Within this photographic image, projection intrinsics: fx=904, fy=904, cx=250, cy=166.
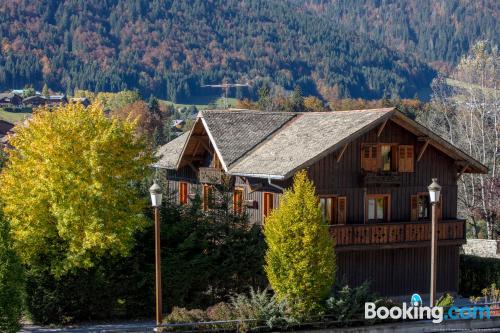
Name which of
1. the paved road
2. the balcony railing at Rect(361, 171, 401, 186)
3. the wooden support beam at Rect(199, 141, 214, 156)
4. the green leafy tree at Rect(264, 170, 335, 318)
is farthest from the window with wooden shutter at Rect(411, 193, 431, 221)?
the paved road

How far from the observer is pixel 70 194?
33750 millimetres

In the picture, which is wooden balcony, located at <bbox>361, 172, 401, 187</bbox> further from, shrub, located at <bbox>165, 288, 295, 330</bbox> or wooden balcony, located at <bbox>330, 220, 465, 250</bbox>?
shrub, located at <bbox>165, 288, 295, 330</bbox>

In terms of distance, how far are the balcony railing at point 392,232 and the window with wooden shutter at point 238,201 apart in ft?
13.1

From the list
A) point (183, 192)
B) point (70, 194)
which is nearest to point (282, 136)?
point (183, 192)

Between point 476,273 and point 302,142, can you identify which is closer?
point 302,142

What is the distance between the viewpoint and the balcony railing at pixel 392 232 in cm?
3906

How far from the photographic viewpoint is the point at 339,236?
38.9 metres

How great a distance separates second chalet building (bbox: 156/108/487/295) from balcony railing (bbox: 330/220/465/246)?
0.14ft

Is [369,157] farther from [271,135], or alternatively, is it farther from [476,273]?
[476,273]

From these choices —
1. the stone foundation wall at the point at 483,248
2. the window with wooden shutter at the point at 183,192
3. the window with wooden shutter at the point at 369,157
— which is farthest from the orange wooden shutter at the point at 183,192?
the stone foundation wall at the point at 483,248

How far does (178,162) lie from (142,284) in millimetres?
10938

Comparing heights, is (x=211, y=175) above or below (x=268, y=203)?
above

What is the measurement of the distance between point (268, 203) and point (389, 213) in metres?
5.78

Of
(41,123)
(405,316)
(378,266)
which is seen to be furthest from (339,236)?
(41,123)
